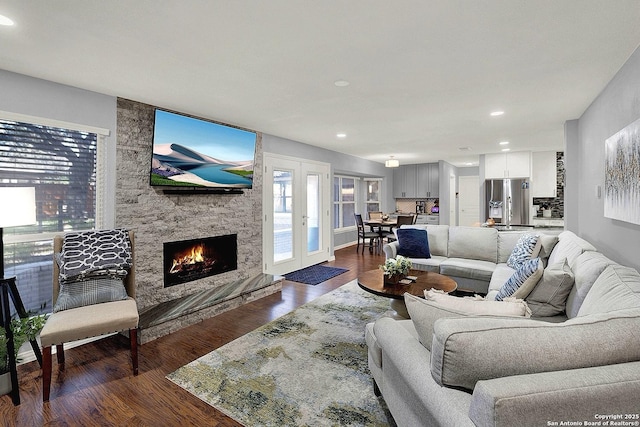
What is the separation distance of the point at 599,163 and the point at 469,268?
178cm

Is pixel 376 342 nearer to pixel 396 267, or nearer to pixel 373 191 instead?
pixel 396 267

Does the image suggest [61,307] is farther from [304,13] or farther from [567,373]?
[567,373]

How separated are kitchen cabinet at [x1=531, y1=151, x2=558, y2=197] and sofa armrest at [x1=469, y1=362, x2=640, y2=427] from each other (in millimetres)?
7402

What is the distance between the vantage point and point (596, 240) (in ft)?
11.4

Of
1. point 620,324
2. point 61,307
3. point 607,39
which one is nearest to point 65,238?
point 61,307

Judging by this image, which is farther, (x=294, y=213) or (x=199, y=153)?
(x=294, y=213)

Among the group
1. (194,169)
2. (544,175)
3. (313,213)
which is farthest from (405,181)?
(194,169)

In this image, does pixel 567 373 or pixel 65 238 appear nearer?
pixel 567 373

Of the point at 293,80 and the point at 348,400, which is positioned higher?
the point at 293,80

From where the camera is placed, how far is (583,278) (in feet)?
6.89

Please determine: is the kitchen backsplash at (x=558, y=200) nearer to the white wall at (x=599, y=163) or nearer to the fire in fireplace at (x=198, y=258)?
the white wall at (x=599, y=163)

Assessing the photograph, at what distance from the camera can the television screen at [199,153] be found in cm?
362

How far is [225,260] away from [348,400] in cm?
292

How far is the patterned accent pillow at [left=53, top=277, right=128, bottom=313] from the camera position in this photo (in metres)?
2.66
